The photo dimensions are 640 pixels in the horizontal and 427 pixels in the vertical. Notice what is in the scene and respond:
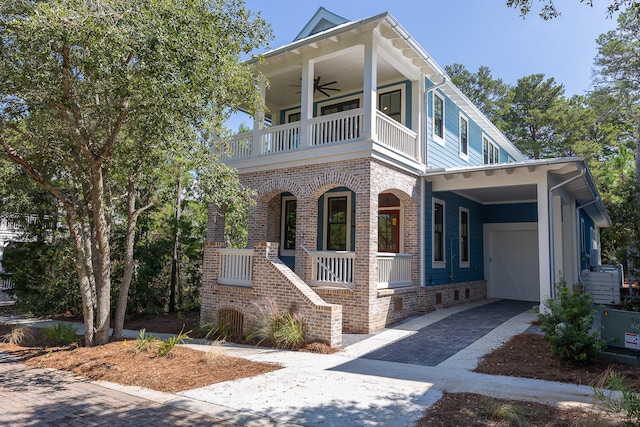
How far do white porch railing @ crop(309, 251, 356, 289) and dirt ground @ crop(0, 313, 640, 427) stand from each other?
11.5 ft

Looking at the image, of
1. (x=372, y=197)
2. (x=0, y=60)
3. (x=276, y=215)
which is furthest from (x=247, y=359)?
(x=276, y=215)

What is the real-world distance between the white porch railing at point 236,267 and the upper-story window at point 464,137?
357 inches

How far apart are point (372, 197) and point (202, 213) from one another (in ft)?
26.8

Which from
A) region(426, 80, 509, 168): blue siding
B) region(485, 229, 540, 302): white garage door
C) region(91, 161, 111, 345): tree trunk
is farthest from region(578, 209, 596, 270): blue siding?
region(91, 161, 111, 345): tree trunk

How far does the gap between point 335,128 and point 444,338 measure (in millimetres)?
5531

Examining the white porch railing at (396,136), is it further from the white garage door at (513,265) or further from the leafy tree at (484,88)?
the leafy tree at (484,88)

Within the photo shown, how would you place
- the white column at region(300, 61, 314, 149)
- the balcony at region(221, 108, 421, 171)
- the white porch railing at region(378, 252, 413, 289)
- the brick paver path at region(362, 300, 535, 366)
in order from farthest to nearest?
the white column at region(300, 61, 314, 149)
the white porch railing at region(378, 252, 413, 289)
the balcony at region(221, 108, 421, 171)
the brick paver path at region(362, 300, 535, 366)

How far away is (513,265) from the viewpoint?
1577 centimetres

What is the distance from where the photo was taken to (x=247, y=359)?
24.1 ft

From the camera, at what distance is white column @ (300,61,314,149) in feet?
36.1

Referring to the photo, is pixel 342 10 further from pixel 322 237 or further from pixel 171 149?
pixel 171 149

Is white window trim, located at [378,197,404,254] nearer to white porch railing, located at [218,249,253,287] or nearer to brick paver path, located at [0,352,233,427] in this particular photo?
white porch railing, located at [218,249,253,287]

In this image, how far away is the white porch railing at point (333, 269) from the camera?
10.0 metres

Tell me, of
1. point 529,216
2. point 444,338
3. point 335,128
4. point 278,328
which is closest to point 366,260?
point 444,338
